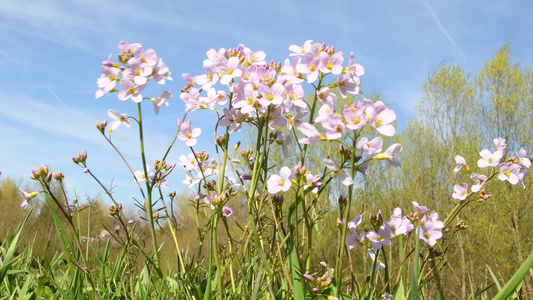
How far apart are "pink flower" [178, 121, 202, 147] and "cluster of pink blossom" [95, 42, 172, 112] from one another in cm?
21

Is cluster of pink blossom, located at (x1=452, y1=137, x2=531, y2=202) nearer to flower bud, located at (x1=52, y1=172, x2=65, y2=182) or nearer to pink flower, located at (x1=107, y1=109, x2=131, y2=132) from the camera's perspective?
pink flower, located at (x1=107, y1=109, x2=131, y2=132)

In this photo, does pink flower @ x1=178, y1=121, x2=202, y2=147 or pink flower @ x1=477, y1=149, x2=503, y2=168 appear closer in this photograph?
pink flower @ x1=178, y1=121, x2=202, y2=147

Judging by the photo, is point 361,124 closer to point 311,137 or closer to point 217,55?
point 311,137

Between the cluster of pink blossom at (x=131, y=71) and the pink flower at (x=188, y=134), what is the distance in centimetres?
21

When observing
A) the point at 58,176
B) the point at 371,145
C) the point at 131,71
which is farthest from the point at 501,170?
the point at 58,176

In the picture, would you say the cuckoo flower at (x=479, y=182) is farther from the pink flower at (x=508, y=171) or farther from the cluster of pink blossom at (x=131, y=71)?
the cluster of pink blossom at (x=131, y=71)

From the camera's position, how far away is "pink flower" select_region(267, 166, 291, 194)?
1245 mm

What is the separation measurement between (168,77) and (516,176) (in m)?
1.56

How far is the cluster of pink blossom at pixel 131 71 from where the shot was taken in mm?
1335

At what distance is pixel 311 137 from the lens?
118cm

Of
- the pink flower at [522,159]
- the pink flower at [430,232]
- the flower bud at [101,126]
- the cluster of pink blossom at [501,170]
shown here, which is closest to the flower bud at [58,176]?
the flower bud at [101,126]

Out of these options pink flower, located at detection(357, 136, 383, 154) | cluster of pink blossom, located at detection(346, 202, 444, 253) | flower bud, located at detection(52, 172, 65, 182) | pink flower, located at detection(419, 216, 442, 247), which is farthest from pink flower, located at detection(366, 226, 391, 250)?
flower bud, located at detection(52, 172, 65, 182)

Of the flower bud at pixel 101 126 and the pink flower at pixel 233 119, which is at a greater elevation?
A: the pink flower at pixel 233 119

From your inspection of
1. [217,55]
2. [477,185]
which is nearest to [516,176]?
[477,185]
